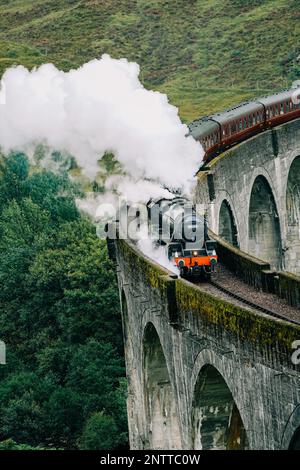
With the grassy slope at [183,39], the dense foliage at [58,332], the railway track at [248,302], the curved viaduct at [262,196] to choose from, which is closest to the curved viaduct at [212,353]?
the curved viaduct at [262,196]

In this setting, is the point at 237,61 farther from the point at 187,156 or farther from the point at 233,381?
the point at 233,381

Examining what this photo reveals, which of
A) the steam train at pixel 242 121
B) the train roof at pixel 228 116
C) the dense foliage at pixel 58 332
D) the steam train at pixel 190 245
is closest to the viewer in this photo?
the steam train at pixel 190 245

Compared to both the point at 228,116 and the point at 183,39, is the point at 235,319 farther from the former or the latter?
the point at 183,39

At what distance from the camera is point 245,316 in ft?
66.4

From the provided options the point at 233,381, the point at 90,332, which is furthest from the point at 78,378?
the point at 233,381

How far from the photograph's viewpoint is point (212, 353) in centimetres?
2205

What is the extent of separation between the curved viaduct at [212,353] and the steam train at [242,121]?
167 centimetres

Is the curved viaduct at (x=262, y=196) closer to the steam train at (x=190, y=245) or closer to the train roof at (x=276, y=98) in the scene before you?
the train roof at (x=276, y=98)

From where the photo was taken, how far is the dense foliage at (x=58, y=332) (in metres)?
46.8

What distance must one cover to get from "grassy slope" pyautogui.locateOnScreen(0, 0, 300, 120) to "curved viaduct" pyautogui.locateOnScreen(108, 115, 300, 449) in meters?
54.2

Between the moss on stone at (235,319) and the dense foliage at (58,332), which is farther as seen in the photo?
the dense foliage at (58,332)

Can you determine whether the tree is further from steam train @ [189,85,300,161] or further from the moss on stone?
the moss on stone

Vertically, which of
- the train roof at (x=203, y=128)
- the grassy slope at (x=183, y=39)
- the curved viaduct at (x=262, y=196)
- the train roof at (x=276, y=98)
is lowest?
the curved viaduct at (x=262, y=196)

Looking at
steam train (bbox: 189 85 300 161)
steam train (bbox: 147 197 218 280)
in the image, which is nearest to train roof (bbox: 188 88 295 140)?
steam train (bbox: 189 85 300 161)
